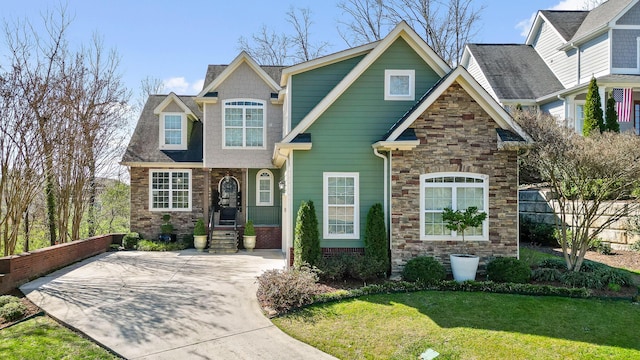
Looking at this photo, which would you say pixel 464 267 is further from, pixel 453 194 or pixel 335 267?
pixel 335 267

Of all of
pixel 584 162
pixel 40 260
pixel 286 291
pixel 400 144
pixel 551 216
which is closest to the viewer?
pixel 286 291

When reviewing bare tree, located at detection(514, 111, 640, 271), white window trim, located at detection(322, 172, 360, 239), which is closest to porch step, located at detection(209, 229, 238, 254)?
white window trim, located at detection(322, 172, 360, 239)

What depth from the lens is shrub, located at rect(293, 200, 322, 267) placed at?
10266 mm

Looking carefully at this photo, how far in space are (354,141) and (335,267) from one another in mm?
3506

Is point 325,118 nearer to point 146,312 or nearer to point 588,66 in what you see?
point 146,312

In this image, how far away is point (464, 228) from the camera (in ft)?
32.1

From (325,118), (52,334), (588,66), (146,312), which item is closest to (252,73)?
(325,118)

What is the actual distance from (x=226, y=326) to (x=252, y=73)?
11256 millimetres

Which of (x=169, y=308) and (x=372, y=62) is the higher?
(x=372, y=62)

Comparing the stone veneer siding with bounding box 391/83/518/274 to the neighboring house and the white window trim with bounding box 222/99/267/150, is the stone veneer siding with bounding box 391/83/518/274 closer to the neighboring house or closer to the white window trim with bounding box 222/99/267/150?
the white window trim with bounding box 222/99/267/150

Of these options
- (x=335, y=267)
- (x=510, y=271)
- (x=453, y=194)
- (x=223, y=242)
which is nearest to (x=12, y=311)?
(x=335, y=267)

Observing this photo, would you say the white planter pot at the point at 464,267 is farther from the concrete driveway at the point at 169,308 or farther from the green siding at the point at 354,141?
the concrete driveway at the point at 169,308

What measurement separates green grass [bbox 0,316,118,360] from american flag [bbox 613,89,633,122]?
21422 mm

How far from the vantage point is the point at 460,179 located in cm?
1056
